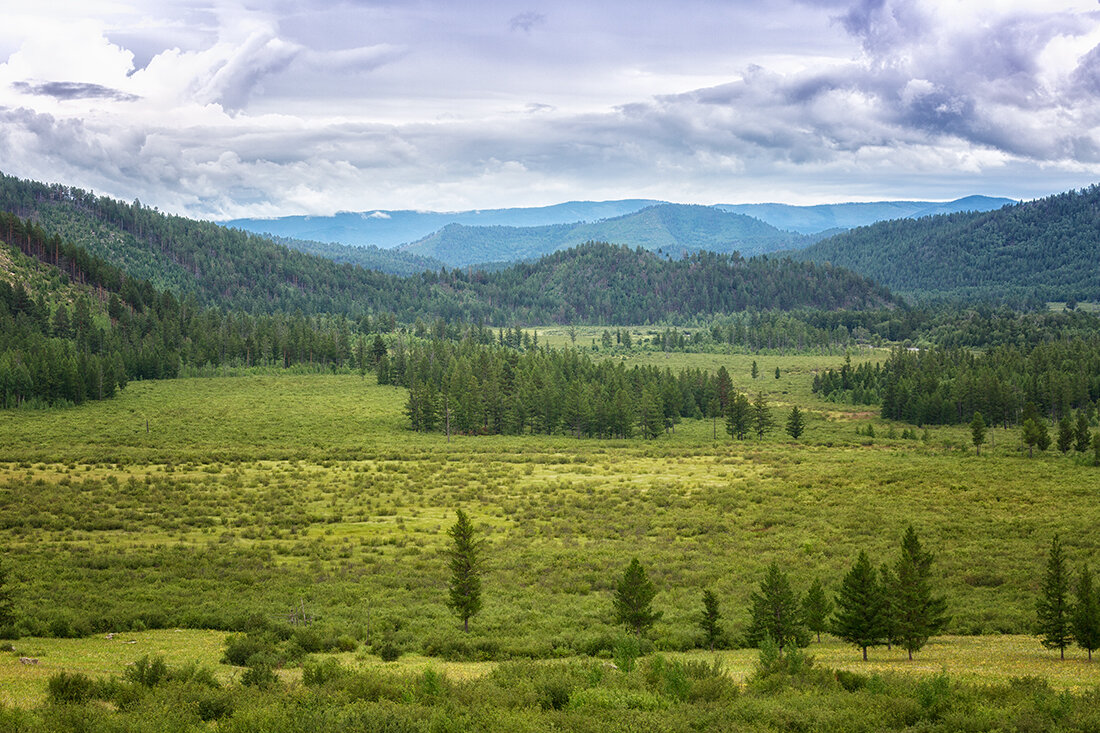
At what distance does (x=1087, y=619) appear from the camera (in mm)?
23766

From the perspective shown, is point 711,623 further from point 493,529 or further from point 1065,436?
point 1065,436

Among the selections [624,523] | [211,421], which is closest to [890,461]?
[624,523]

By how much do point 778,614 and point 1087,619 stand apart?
367 inches

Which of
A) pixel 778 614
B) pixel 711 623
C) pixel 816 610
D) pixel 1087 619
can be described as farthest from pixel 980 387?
pixel 711 623

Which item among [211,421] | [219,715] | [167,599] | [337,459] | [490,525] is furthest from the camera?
[211,421]

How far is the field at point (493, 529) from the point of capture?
97.0ft

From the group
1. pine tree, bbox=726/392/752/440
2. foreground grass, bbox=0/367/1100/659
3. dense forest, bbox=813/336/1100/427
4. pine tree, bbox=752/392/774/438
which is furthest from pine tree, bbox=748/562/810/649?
dense forest, bbox=813/336/1100/427

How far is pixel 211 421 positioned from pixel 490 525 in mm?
68301

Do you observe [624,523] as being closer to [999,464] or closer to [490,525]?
[490,525]

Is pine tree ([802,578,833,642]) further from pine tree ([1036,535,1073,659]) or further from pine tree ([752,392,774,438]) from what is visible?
pine tree ([752,392,774,438])

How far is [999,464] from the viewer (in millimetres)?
76188

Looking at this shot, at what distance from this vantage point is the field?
29.6 m

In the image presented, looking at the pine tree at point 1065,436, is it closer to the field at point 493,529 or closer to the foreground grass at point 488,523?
the foreground grass at point 488,523

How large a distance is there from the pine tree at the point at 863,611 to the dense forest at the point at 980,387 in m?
93.3
